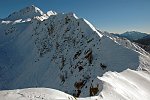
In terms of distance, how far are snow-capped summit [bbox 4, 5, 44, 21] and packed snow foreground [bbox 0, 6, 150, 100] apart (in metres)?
24.1

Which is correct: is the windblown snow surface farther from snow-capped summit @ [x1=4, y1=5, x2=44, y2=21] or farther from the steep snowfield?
snow-capped summit @ [x1=4, y1=5, x2=44, y2=21]

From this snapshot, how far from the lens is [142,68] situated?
164ft

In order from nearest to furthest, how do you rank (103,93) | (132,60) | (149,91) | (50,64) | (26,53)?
(103,93) → (149,91) → (132,60) → (50,64) → (26,53)

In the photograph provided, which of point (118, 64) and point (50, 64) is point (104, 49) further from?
point (50, 64)

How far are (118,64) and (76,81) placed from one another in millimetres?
10611

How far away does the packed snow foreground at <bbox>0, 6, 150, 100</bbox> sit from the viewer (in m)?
34.5

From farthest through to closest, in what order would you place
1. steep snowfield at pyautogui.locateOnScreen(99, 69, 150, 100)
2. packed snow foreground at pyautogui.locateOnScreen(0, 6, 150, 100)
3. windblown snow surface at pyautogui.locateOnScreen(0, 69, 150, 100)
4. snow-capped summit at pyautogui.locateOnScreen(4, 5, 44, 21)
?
snow-capped summit at pyautogui.locateOnScreen(4, 5, 44, 21)
packed snow foreground at pyautogui.locateOnScreen(0, 6, 150, 100)
steep snowfield at pyautogui.locateOnScreen(99, 69, 150, 100)
windblown snow surface at pyautogui.locateOnScreen(0, 69, 150, 100)

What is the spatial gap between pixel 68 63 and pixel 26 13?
97.6 m

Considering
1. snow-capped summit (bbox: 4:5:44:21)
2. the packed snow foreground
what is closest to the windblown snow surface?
the packed snow foreground

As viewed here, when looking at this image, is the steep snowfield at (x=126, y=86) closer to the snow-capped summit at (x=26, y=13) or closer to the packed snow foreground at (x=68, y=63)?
the packed snow foreground at (x=68, y=63)

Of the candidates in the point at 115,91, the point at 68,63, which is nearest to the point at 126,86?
the point at 115,91

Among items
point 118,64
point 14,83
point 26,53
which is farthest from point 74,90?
point 26,53

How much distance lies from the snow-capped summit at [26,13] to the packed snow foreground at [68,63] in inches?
951

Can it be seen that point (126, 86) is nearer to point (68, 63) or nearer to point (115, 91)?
point (115, 91)
